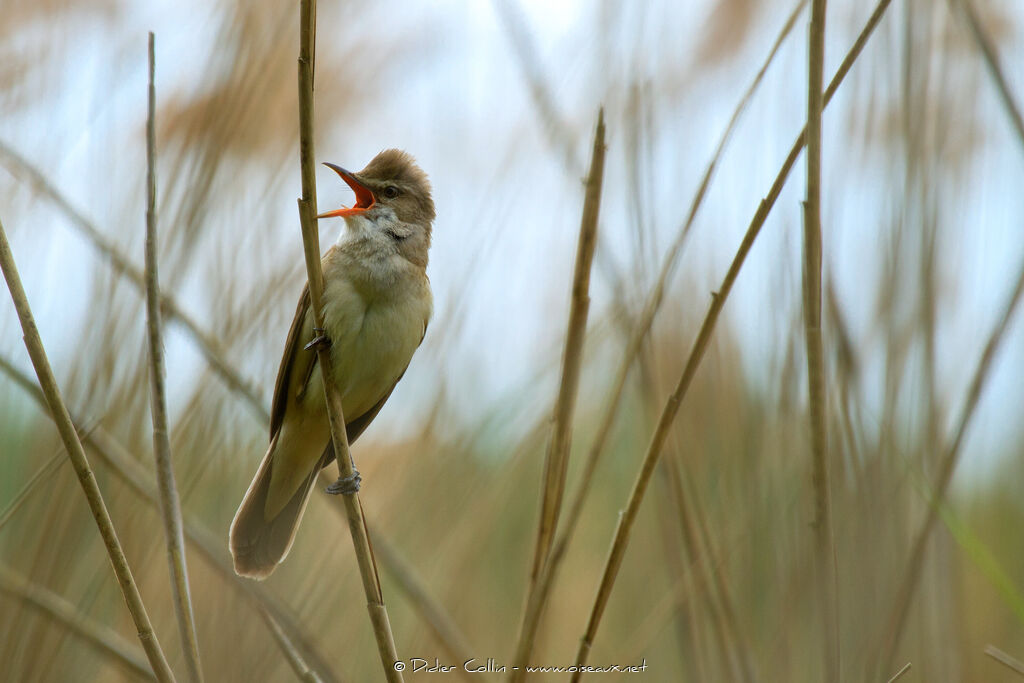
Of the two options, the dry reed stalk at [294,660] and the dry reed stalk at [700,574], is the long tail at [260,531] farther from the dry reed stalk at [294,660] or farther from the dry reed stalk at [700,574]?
the dry reed stalk at [700,574]

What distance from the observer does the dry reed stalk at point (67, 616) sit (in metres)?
1.65

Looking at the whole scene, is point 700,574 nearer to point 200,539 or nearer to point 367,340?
point 200,539

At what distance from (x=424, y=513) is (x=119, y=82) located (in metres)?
1.36

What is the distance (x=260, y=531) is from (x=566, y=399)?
1.53 meters

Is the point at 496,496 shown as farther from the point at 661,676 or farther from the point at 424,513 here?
the point at 661,676

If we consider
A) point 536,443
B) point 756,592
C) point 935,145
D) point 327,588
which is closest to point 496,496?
point 536,443

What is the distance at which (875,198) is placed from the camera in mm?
2096

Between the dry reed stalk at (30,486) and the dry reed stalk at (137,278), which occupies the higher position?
the dry reed stalk at (137,278)

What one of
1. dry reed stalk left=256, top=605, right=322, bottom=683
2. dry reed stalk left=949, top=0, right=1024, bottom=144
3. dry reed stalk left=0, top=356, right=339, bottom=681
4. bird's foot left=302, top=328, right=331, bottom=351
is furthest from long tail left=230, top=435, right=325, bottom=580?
dry reed stalk left=949, top=0, right=1024, bottom=144

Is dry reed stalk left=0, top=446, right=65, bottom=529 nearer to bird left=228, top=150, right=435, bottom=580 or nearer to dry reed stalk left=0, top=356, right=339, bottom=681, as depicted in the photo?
dry reed stalk left=0, top=356, right=339, bottom=681

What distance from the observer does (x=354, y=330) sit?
2906mm

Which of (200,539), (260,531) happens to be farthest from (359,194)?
(200,539)

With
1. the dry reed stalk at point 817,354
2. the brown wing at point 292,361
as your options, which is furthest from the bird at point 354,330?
the dry reed stalk at point 817,354

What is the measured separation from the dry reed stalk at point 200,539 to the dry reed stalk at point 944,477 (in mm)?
1066
